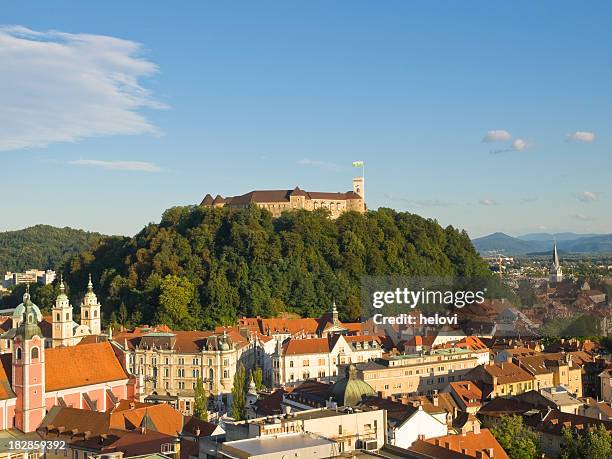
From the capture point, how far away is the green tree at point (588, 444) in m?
34.2

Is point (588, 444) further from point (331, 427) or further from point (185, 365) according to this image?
point (185, 365)

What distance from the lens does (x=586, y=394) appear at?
57.1 m

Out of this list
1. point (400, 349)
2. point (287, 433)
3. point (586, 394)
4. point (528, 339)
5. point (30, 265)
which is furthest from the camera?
point (30, 265)

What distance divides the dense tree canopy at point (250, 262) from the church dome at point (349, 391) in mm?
40501

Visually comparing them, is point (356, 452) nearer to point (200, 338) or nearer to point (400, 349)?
point (200, 338)

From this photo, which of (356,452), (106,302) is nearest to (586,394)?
(356,452)

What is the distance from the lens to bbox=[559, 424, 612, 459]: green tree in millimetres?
34219

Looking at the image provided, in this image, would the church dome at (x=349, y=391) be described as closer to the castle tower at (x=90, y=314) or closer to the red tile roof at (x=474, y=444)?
the red tile roof at (x=474, y=444)

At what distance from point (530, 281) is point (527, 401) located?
56077mm

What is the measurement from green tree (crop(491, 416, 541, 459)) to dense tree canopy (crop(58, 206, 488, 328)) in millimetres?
44938

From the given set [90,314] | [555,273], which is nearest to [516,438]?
[90,314]

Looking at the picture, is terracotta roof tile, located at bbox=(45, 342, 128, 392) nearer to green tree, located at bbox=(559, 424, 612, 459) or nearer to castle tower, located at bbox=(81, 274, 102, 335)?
castle tower, located at bbox=(81, 274, 102, 335)

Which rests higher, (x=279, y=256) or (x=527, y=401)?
(x=279, y=256)

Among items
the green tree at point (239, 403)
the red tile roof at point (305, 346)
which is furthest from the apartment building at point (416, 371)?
Answer: the green tree at point (239, 403)
